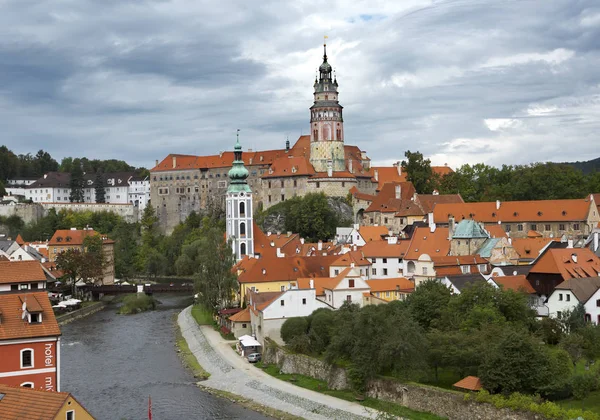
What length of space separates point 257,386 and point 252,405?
228 centimetres

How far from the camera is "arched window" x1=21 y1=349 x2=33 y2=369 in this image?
23812 millimetres

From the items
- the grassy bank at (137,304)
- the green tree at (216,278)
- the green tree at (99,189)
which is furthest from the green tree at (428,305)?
the green tree at (99,189)

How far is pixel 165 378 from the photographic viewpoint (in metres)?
36.2

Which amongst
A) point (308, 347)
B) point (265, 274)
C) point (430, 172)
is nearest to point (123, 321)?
point (265, 274)

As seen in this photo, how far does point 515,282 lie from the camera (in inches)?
1529

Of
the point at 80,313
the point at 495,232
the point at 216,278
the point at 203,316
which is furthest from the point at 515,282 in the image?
the point at 80,313

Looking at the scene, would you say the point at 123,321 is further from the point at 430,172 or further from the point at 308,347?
the point at 430,172

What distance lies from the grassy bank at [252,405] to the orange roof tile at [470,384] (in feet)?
19.3

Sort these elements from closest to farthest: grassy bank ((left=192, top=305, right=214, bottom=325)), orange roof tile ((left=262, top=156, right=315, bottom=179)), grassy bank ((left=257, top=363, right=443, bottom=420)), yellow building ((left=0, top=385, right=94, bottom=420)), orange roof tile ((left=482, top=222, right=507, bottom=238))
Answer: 1. yellow building ((left=0, top=385, right=94, bottom=420))
2. grassy bank ((left=257, top=363, right=443, bottom=420))
3. grassy bank ((left=192, top=305, right=214, bottom=325))
4. orange roof tile ((left=482, top=222, right=507, bottom=238))
5. orange roof tile ((left=262, top=156, right=315, bottom=179))

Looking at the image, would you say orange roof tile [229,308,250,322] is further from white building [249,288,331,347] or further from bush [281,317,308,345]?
bush [281,317,308,345]

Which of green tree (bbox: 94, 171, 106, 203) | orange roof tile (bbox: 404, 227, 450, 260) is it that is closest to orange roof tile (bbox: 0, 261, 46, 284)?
orange roof tile (bbox: 404, 227, 450, 260)

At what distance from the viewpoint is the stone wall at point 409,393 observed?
24797 mm

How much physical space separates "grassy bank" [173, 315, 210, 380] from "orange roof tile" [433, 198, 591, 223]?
2586 centimetres

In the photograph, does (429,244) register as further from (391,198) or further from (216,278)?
(391,198)
